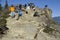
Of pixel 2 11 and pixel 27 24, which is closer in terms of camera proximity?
pixel 27 24

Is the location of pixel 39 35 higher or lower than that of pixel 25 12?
lower

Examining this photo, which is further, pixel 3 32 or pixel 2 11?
pixel 2 11

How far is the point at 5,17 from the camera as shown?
37000 millimetres

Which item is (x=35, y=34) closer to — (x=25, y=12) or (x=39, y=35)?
(x=39, y=35)

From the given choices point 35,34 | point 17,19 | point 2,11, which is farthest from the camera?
point 2,11

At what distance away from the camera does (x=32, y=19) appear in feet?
116

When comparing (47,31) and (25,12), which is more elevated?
(25,12)

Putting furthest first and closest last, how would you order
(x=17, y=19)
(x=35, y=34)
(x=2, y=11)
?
(x=2, y=11) → (x=17, y=19) → (x=35, y=34)

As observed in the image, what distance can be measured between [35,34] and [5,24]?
4449mm

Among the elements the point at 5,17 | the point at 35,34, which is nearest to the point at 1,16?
the point at 5,17

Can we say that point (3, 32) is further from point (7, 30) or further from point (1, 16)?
point (1, 16)

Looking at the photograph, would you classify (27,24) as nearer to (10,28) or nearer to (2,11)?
(10,28)

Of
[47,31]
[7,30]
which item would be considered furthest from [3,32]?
[47,31]

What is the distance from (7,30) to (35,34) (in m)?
3.85
